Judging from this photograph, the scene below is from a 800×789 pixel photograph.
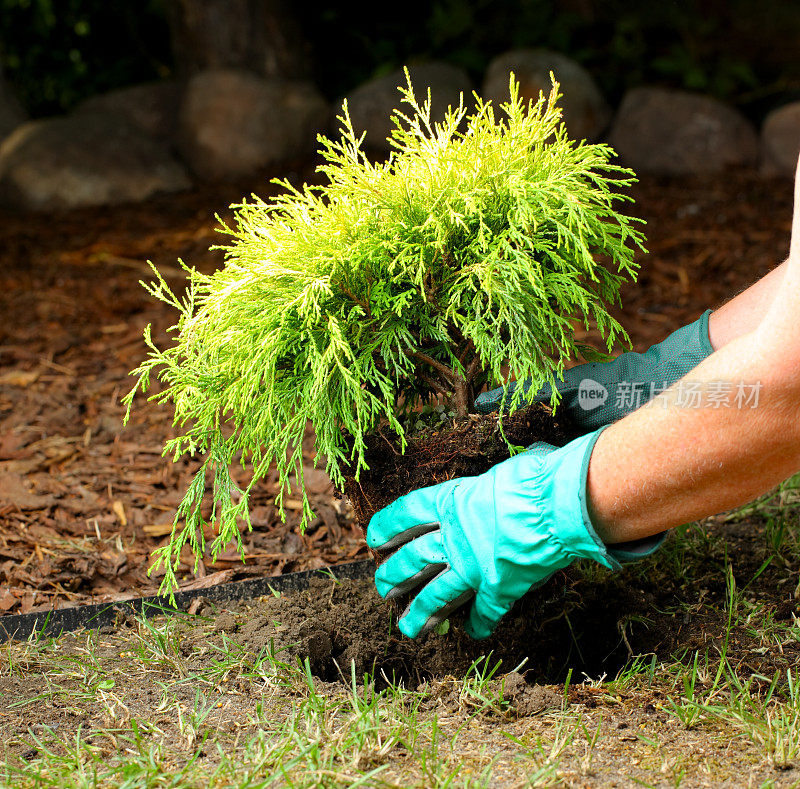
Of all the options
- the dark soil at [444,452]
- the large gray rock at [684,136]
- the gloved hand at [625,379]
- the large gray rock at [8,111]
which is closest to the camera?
the dark soil at [444,452]

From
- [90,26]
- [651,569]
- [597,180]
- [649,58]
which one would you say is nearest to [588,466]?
[597,180]

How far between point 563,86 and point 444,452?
6.04 m

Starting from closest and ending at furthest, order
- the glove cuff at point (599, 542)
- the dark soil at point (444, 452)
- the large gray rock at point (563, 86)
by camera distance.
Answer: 1. the glove cuff at point (599, 542)
2. the dark soil at point (444, 452)
3. the large gray rock at point (563, 86)

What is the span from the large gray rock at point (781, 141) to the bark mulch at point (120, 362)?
21 centimetres

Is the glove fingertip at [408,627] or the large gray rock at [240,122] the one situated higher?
the large gray rock at [240,122]

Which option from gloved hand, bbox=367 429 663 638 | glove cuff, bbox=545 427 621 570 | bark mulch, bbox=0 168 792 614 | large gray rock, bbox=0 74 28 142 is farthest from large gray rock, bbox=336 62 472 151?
glove cuff, bbox=545 427 621 570

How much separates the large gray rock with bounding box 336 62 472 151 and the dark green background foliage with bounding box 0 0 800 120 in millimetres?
545

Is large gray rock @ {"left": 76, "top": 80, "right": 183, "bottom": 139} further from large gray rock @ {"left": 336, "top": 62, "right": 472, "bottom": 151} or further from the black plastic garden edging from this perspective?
the black plastic garden edging

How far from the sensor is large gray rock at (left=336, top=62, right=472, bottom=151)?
23.9ft

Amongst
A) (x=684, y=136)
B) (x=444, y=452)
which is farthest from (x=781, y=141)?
(x=444, y=452)

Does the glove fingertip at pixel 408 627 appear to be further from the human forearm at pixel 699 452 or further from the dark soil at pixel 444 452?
the human forearm at pixel 699 452

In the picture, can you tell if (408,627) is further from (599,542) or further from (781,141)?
(781,141)

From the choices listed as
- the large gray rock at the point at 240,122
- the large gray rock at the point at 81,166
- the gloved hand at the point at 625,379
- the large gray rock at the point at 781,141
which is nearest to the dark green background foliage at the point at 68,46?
the large gray rock at the point at 81,166

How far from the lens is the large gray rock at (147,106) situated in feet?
25.4
